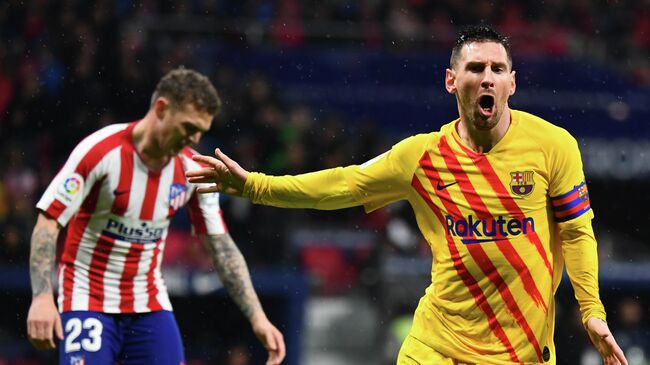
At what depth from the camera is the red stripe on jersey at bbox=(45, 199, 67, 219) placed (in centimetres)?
530

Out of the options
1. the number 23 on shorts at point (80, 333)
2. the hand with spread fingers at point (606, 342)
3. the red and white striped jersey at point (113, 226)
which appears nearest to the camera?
the hand with spread fingers at point (606, 342)

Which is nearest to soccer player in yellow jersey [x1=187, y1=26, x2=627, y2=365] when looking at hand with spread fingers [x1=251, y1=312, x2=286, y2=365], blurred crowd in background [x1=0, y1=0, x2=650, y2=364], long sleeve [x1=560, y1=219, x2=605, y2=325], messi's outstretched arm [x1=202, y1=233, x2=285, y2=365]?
long sleeve [x1=560, y1=219, x2=605, y2=325]

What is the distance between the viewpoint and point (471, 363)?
432 centimetres

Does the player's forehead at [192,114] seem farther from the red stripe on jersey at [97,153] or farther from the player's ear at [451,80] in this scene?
the player's ear at [451,80]

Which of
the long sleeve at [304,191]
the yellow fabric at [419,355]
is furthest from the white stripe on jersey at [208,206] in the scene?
the yellow fabric at [419,355]

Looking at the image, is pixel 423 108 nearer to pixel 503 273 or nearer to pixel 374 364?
pixel 374 364

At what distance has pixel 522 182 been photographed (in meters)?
4.30

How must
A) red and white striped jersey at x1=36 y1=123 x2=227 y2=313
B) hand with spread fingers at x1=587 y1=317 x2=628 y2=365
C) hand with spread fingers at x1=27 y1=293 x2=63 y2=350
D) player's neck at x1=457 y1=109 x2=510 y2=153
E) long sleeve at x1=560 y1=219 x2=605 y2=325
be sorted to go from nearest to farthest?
hand with spread fingers at x1=587 y1=317 x2=628 y2=365 → long sleeve at x1=560 y1=219 x2=605 y2=325 → player's neck at x1=457 y1=109 x2=510 y2=153 → hand with spread fingers at x1=27 y1=293 x2=63 y2=350 → red and white striped jersey at x1=36 y1=123 x2=227 y2=313

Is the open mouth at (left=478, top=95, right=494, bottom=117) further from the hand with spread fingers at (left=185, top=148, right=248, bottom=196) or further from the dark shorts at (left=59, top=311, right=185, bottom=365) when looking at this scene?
the dark shorts at (left=59, top=311, right=185, bottom=365)

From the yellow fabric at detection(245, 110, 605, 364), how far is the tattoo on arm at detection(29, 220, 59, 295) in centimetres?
135

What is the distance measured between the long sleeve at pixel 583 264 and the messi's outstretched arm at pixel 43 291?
2.25 metres

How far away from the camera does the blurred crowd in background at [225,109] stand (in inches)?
371

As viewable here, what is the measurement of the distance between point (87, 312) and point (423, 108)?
23.9 ft

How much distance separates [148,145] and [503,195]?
199cm
